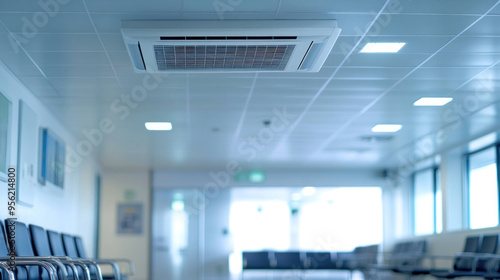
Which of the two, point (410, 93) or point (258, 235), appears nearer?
point (410, 93)

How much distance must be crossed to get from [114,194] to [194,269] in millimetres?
2265

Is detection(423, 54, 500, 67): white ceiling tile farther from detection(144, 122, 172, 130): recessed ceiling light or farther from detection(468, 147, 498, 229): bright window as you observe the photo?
detection(468, 147, 498, 229): bright window

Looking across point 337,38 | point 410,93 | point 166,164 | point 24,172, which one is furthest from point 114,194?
point 337,38

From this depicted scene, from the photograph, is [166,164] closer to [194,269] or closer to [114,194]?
[114,194]

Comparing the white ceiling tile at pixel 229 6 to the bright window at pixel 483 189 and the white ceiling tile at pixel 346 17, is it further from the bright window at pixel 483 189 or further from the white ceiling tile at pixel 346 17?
the bright window at pixel 483 189

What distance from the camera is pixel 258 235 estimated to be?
630 inches

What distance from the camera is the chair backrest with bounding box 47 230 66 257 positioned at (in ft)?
21.8

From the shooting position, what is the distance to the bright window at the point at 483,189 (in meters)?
10.3

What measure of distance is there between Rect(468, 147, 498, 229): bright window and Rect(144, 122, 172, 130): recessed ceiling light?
5.08 metres

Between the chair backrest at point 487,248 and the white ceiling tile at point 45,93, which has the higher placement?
the white ceiling tile at point 45,93

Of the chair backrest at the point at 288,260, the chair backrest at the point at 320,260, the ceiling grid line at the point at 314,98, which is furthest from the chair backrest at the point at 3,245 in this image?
the chair backrest at the point at 320,260

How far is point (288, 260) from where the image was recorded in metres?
14.0

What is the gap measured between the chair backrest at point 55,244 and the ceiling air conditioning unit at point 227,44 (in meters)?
2.19

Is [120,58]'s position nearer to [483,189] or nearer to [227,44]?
[227,44]
